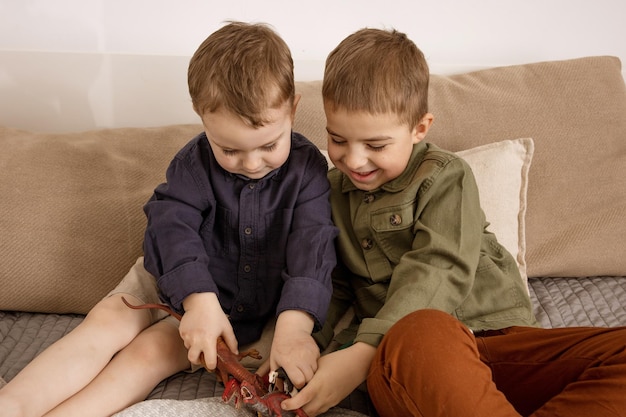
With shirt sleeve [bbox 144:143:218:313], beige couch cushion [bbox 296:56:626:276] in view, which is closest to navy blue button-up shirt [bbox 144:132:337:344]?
shirt sleeve [bbox 144:143:218:313]

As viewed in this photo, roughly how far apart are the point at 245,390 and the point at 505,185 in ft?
2.43

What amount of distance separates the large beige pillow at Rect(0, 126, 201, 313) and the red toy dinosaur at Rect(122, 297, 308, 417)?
47 centimetres

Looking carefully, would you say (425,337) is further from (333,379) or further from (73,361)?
(73,361)

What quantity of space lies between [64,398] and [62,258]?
0.45 m

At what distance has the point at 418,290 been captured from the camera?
1.15 meters

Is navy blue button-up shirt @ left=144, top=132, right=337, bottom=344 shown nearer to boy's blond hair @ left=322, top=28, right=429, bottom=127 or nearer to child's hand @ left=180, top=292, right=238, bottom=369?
child's hand @ left=180, top=292, right=238, bottom=369

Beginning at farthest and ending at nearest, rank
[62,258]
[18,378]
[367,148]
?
[62,258]
[367,148]
[18,378]

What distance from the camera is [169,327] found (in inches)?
50.0

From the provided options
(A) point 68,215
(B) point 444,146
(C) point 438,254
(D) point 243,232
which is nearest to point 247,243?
(D) point 243,232

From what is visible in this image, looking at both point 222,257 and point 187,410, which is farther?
point 222,257

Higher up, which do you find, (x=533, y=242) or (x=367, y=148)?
(x=367, y=148)

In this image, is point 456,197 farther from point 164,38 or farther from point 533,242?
point 164,38

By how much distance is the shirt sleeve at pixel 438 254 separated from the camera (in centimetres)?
114

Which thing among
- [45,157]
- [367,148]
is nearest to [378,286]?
[367,148]
